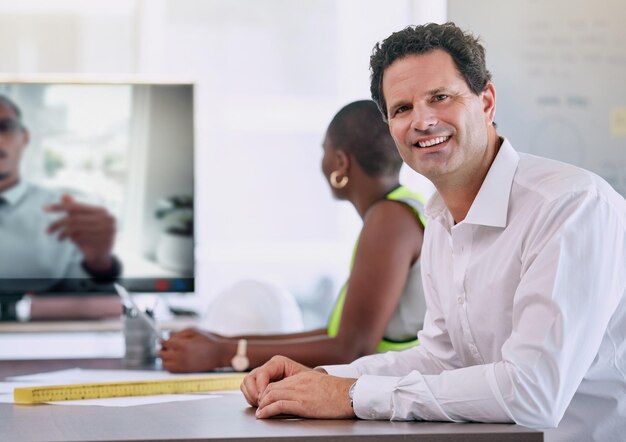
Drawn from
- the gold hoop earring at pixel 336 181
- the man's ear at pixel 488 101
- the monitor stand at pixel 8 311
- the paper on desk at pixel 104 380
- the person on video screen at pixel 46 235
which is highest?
Result: the man's ear at pixel 488 101

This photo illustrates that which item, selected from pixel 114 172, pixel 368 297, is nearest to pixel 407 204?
pixel 368 297

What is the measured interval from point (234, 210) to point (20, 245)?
70.6 inches

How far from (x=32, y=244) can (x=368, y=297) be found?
1320mm

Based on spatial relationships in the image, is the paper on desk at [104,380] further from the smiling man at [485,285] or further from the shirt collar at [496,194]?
the shirt collar at [496,194]

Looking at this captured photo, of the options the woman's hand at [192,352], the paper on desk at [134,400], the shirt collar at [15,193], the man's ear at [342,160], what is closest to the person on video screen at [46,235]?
the shirt collar at [15,193]

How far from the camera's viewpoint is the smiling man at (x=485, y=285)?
4.17 ft

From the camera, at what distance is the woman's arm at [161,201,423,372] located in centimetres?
210

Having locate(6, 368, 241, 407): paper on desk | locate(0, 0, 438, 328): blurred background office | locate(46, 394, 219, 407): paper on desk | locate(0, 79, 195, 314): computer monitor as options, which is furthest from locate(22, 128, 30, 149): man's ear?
locate(0, 0, 438, 328): blurred background office

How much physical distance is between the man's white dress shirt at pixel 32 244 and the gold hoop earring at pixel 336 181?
3.24ft

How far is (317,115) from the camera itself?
471 centimetres

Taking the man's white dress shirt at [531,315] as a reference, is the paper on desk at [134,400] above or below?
below

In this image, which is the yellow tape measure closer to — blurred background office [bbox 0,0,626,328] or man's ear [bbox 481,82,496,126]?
man's ear [bbox 481,82,496,126]

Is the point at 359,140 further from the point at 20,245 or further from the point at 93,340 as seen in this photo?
the point at 93,340

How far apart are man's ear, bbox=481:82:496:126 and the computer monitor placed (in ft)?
4.90
